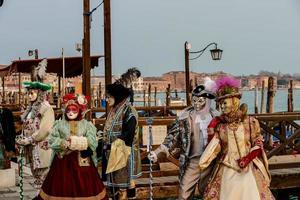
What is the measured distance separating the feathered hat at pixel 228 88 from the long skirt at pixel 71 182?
1605 millimetres

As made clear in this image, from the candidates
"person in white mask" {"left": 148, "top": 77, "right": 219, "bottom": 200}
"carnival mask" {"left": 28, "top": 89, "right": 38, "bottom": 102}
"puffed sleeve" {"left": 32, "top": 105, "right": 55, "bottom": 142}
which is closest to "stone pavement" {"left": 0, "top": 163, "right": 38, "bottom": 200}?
"puffed sleeve" {"left": 32, "top": 105, "right": 55, "bottom": 142}

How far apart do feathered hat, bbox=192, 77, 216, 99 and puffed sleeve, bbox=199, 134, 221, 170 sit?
0.60 meters

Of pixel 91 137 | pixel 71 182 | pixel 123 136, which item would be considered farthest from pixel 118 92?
pixel 71 182

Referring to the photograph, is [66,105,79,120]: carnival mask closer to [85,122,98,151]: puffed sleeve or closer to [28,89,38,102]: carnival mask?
[85,122,98,151]: puffed sleeve

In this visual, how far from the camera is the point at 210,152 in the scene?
19.9 ft

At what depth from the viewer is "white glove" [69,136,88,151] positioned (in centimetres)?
630

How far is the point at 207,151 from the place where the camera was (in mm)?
6062

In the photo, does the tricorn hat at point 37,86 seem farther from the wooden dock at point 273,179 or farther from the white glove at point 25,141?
the wooden dock at point 273,179

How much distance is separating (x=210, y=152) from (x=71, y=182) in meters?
1.50

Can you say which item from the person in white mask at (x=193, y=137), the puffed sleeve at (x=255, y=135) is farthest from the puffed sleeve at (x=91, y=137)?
the puffed sleeve at (x=255, y=135)

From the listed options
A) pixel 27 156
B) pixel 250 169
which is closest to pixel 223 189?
pixel 250 169

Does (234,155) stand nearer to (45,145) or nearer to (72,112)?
(72,112)

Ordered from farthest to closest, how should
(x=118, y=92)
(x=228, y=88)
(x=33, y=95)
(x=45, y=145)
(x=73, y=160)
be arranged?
(x=33, y=95)
(x=45, y=145)
(x=118, y=92)
(x=73, y=160)
(x=228, y=88)

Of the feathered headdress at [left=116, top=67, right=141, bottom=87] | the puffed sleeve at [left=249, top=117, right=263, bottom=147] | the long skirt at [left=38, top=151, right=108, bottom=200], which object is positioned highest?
the feathered headdress at [left=116, top=67, right=141, bottom=87]
